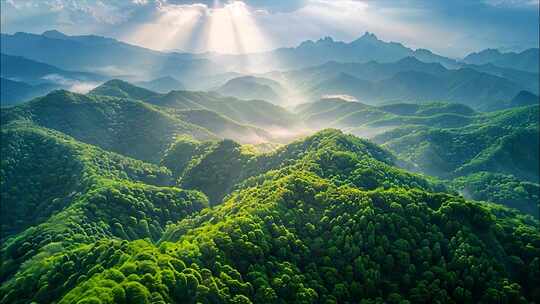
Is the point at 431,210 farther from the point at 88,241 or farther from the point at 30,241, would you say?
the point at 30,241

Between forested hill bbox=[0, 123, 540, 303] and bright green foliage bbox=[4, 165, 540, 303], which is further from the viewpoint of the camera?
forested hill bbox=[0, 123, 540, 303]

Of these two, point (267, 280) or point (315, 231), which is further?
point (315, 231)

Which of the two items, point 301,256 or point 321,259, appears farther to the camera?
point 301,256

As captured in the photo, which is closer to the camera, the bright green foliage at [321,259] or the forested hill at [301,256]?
the bright green foliage at [321,259]

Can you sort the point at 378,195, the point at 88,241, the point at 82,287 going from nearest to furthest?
the point at 82,287, the point at 378,195, the point at 88,241

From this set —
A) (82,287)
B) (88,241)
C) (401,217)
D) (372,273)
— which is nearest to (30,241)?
(88,241)

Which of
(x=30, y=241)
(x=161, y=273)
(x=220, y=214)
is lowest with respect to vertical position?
(x=30, y=241)

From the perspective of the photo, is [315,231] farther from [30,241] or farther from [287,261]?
[30,241]

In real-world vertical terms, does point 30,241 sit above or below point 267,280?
below

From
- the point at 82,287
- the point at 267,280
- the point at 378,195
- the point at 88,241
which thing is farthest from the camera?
the point at 88,241

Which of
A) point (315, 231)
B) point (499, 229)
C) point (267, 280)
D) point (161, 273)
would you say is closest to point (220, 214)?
point (315, 231)
